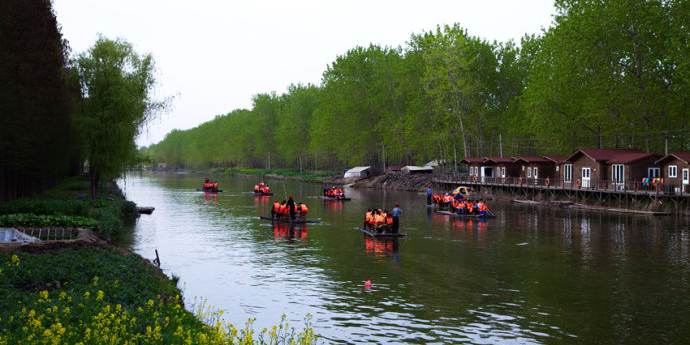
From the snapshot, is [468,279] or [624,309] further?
[468,279]

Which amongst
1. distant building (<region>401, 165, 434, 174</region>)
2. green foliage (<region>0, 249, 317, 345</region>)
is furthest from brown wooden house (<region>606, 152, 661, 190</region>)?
green foliage (<region>0, 249, 317, 345</region>)

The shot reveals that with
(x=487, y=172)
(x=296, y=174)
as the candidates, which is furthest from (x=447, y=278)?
(x=296, y=174)

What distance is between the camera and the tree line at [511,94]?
65688 millimetres

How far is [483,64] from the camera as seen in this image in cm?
10062

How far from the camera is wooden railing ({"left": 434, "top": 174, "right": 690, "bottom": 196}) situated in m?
51.6

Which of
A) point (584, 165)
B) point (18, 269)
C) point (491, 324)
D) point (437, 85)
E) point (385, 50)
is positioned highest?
point (385, 50)

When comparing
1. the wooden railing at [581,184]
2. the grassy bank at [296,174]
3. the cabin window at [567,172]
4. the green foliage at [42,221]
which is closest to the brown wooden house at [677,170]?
the wooden railing at [581,184]

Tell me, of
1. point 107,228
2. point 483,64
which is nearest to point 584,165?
point 483,64

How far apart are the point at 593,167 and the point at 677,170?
1108cm

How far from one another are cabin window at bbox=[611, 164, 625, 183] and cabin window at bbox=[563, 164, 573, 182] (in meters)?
7.48

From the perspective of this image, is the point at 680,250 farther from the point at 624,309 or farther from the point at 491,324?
the point at 491,324

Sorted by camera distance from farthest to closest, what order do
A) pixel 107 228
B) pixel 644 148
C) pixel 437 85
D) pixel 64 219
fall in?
pixel 437 85 → pixel 644 148 → pixel 107 228 → pixel 64 219

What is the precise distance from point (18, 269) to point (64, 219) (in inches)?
558

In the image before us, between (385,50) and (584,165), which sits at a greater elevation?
(385,50)
